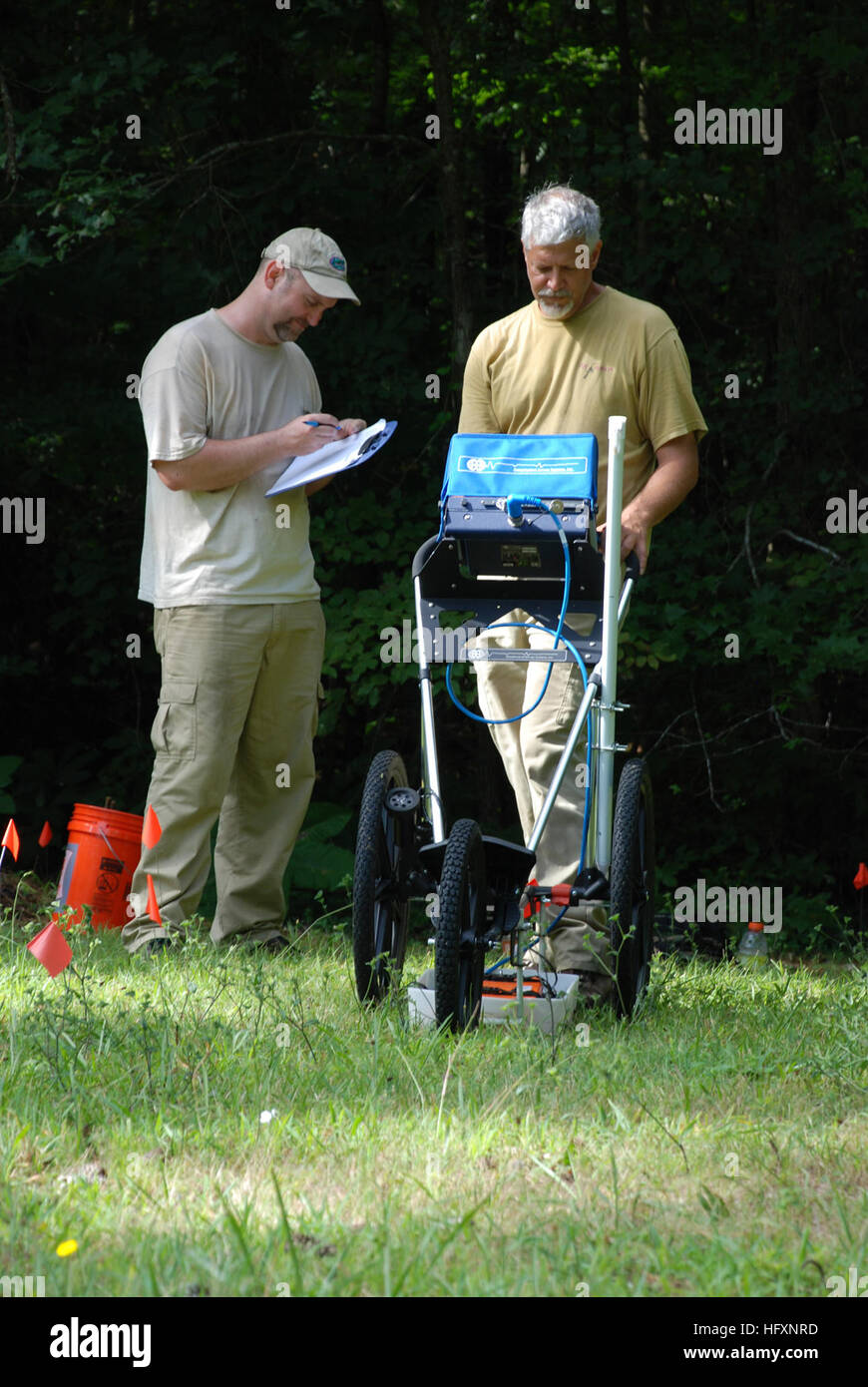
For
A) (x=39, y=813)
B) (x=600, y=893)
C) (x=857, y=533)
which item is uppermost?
(x=857, y=533)

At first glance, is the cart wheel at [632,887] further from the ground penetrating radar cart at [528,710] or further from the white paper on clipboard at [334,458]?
the white paper on clipboard at [334,458]

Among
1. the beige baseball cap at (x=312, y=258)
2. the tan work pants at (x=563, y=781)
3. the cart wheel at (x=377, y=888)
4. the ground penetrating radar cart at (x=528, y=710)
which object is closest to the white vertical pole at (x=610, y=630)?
the ground penetrating radar cart at (x=528, y=710)

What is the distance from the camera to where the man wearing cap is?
4.30m

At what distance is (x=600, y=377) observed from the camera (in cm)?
389

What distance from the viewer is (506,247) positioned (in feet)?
28.8

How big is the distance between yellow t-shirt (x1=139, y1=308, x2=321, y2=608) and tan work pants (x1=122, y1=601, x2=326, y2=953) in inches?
2.9

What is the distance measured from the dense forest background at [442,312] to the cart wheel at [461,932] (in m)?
3.39

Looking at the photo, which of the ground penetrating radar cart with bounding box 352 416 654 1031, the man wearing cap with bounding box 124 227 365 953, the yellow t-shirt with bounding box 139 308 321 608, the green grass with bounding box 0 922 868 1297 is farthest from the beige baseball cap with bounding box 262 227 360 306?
the green grass with bounding box 0 922 868 1297

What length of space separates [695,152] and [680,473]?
13.4 ft

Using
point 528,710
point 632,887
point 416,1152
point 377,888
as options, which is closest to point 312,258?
point 528,710

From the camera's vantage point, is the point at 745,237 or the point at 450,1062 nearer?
the point at 450,1062

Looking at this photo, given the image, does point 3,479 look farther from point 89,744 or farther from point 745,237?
point 745,237

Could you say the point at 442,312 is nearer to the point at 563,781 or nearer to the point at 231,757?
the point at 231,757

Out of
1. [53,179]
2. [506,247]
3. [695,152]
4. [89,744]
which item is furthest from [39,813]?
[695,152]
